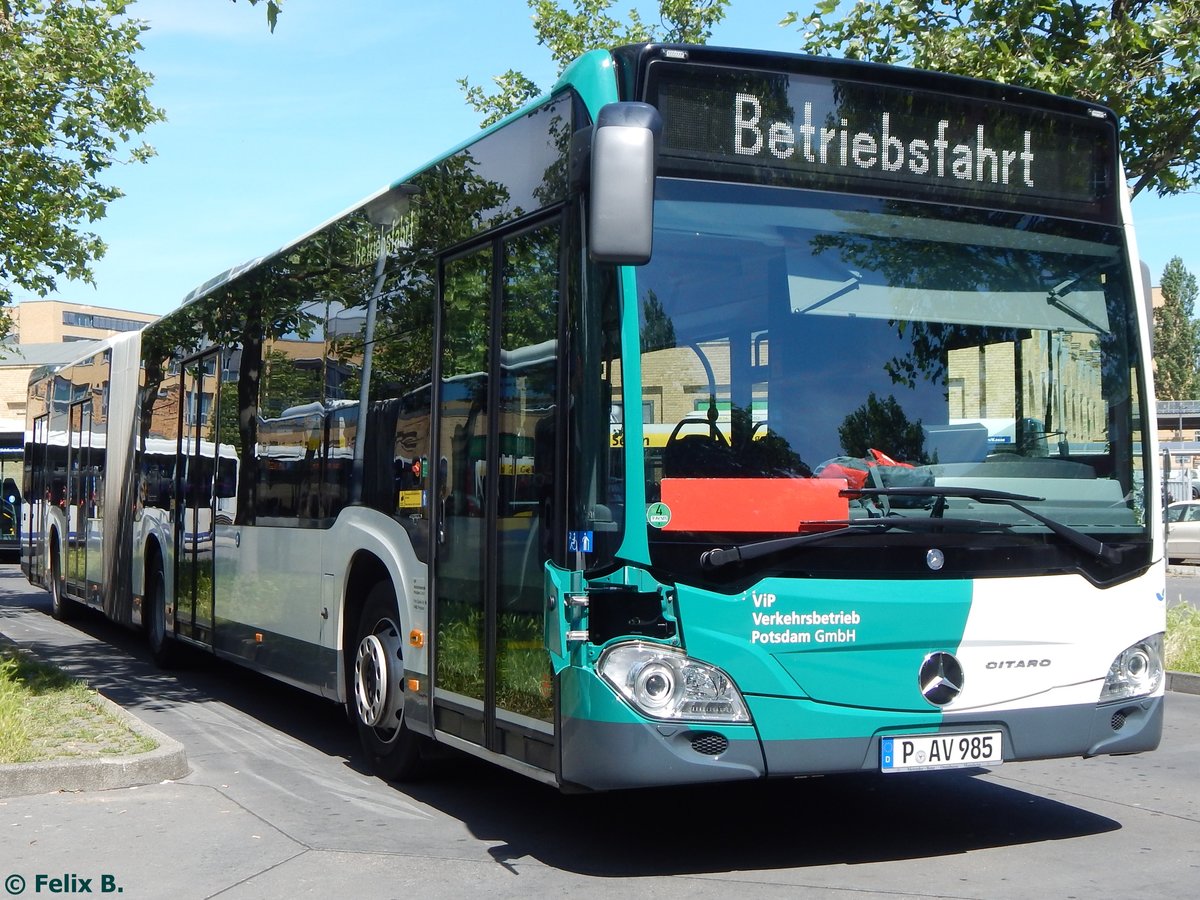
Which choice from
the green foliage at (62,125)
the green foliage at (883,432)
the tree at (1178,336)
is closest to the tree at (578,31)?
the green foliage at (62,125)

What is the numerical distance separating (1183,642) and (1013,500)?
24.4 ft

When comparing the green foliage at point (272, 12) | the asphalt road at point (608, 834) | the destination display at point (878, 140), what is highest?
the green foliage at point (272, 12)

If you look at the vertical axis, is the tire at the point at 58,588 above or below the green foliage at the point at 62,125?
below

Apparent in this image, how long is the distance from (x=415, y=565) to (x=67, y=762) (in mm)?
2171

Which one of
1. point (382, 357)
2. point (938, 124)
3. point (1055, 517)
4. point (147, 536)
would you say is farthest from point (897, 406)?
point (147, 536)

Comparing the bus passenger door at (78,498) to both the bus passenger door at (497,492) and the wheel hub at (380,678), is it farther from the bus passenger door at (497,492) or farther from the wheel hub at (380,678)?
the bus passenger door at (497,492)

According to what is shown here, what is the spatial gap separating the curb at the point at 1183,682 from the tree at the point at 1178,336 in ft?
271

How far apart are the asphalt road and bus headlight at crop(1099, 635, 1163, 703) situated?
0.71m

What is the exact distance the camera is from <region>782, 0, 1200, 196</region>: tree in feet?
39.0

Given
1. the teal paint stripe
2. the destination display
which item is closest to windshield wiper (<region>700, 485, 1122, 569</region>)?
the teal paint stripe

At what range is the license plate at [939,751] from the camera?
5785 mm

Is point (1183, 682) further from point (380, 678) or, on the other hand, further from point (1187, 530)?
point (1187, 530)

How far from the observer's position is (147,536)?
1372 cm

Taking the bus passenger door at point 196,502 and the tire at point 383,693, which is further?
the bus passenger door at point 196,502
